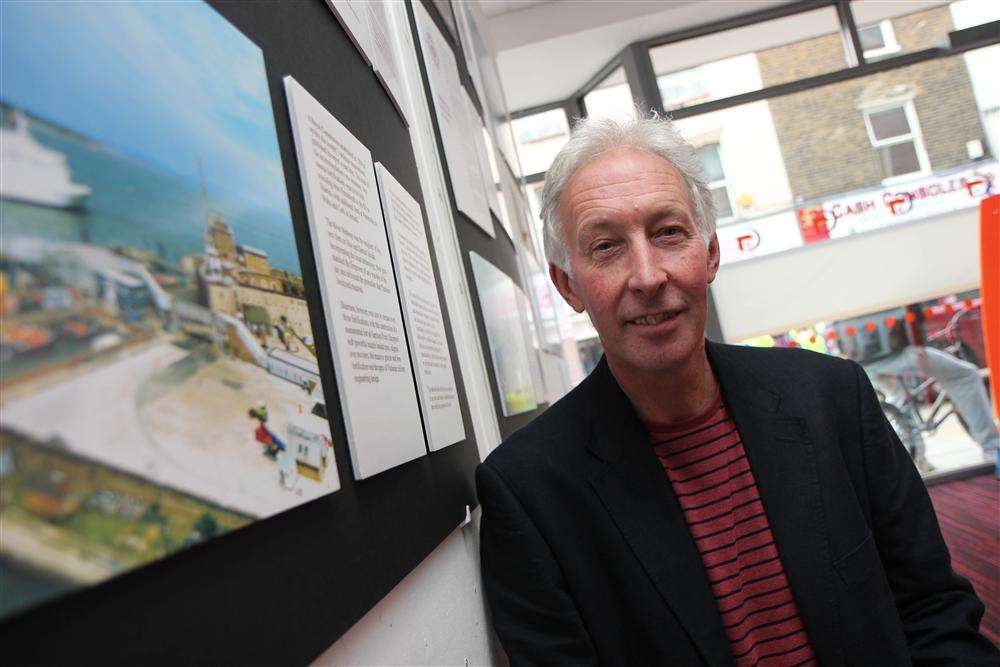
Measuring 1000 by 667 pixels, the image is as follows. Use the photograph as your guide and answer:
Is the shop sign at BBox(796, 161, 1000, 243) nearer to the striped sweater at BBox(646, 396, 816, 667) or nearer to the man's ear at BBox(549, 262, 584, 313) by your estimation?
Result: the man's ear at BBox(549, 262, 584, 313)

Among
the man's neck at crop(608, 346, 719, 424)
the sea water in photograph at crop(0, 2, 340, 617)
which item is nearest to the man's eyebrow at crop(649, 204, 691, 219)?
the man's neck at crop(608, 346, 719, 424)

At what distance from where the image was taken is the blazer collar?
4.05ft

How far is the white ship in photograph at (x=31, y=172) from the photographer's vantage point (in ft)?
1.09

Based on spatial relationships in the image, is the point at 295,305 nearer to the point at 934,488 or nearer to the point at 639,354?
the point at 639,354

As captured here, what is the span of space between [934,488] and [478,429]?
5.56m

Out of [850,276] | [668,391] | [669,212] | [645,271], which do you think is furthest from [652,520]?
[850,276]

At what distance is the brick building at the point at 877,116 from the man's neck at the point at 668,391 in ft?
16.9

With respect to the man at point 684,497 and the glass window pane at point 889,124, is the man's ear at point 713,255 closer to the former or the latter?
the man at point 684,497

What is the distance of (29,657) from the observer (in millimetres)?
314

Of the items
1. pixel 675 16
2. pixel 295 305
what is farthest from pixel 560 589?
pixel 675 16

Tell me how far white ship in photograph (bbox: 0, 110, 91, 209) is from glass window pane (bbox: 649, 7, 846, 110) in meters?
6.17

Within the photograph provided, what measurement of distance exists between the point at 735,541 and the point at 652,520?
5.8 inches

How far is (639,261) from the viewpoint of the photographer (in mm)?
1334

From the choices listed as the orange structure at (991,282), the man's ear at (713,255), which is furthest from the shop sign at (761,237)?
the man's ear at (713,255)
